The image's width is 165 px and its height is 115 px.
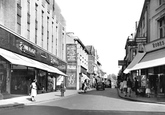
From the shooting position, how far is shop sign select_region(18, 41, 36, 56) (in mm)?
22041

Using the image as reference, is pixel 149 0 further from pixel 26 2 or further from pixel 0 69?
pixel 0 69

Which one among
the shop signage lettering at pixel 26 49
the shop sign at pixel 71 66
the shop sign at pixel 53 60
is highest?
the shop signage lettering at pixel 26 49

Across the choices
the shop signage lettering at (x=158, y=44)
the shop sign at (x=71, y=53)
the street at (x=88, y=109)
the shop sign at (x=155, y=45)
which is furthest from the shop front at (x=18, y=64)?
the shop sign at (x=71, y=53)

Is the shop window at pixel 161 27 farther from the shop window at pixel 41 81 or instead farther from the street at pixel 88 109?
the shop window at pixel 41 81

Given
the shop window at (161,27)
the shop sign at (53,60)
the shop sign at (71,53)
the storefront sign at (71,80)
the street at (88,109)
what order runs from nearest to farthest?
the street at (88,109) → the shop window at (161,27) → the shop sign at (53,60) → the shop sign at (71,53) → the storefront sign at (71,80)

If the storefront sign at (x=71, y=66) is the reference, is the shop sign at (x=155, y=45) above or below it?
above

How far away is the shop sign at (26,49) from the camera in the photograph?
22041 mm

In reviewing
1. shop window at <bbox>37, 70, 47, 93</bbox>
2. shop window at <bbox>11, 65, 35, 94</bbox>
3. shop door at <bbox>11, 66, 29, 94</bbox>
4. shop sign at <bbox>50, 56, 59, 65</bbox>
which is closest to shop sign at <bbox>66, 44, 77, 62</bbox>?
shop sign at <bbox>50, 56, 59, 65</bbox>

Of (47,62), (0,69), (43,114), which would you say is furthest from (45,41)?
(43,114)

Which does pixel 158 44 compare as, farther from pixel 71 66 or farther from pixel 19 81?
pixel 71 66

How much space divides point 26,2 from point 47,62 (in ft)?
30.7

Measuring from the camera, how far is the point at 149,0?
24906 millimetres

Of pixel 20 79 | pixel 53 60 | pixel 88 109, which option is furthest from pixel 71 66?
pixel 88 109

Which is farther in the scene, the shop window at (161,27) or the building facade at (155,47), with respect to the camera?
the shop window at (161,27)
